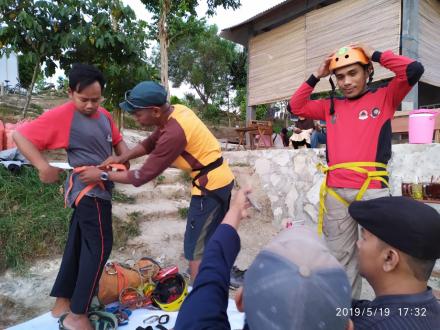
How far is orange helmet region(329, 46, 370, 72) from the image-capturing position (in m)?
2.16

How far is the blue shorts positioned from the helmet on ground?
565mm

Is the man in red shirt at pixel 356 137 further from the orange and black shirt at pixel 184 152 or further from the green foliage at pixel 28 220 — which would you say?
the green foliage at pixel 28 220

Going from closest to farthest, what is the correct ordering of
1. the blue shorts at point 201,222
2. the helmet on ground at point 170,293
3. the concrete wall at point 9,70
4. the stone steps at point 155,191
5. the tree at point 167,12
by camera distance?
the blue shorts at point 201,222 < the helmet on ground at point 170,293 < the stone steps at point 155,191 < the tree at point 167,12 < the concrete wall at point 9,70

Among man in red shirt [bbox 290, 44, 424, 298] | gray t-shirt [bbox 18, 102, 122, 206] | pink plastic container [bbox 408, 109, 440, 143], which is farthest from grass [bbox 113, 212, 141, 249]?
pink plastic container [bbox 408, 109, 440, 143]

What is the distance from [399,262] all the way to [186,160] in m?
1.48

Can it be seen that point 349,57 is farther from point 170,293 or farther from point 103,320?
point 103,320

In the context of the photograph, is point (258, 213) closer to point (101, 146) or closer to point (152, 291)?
point (152, 291)

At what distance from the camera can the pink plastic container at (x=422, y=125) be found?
343 cm

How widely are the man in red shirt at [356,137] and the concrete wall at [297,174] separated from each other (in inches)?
67.4

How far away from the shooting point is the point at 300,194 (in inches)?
191

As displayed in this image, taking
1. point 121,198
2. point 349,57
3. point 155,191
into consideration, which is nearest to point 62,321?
point 349,57

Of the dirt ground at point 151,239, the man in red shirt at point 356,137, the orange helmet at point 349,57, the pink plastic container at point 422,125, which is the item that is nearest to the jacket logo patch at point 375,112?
the man in red shirt at point 356,137

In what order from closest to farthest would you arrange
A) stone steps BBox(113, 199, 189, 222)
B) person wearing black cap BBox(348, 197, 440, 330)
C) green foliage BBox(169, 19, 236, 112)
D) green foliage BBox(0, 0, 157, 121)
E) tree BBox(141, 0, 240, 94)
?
1. person wearing black cap BBox(348, 197, 440, 330)
2. stone steps BBox(113, 199, 189, 222)
3. green foliage BBox(0, 0, 157, 121)
4. tree BBox(141, 0, 240, 94)
5. green foliage BBox(169, 19, 236, 112)

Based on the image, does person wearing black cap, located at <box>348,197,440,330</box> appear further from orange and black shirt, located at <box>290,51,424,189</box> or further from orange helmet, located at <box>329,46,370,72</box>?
orange helmet, located at <box>329,46,370,72</box>
